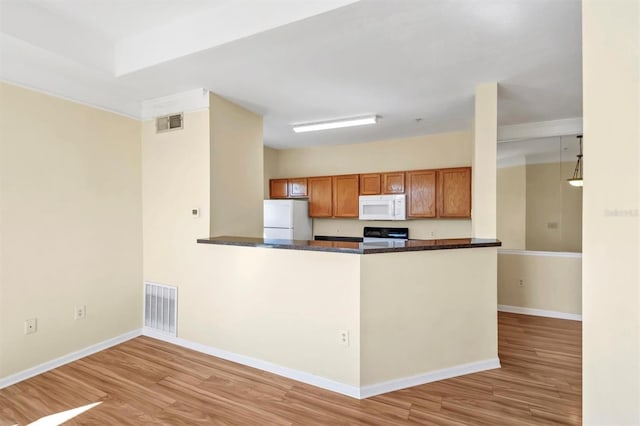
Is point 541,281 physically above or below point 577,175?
below

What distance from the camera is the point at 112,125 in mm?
3104

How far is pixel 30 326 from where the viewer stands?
8.16ft

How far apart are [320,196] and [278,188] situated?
0.89m

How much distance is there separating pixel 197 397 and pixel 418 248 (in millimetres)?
1993

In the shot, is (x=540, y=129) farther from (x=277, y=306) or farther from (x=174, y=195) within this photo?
(x=174, y=195)

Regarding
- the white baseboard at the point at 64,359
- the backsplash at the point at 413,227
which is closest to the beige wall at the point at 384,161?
the backsplash at the point at 413,227

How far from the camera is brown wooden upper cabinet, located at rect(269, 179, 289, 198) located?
560cm

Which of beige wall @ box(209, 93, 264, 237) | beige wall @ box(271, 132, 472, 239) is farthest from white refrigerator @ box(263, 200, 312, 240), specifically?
beige wall @ box(209, 93, 264, 237)

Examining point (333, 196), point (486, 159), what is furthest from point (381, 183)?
point (486, 159)

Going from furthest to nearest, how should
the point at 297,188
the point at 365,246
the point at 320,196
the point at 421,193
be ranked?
the point at 297,188 → the point at 320,196 → the point at 421,193 → the point at 365,246

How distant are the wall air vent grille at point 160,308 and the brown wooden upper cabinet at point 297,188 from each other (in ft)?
9.21

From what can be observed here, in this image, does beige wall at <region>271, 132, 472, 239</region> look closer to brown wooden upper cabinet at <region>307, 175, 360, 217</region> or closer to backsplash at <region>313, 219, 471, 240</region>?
backsplash at <region>313, 219, 471, 240</region>

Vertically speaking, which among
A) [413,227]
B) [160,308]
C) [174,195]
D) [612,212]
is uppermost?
[174,195]

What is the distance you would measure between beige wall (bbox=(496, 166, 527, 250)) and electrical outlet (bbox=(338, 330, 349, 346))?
3.26 meters
